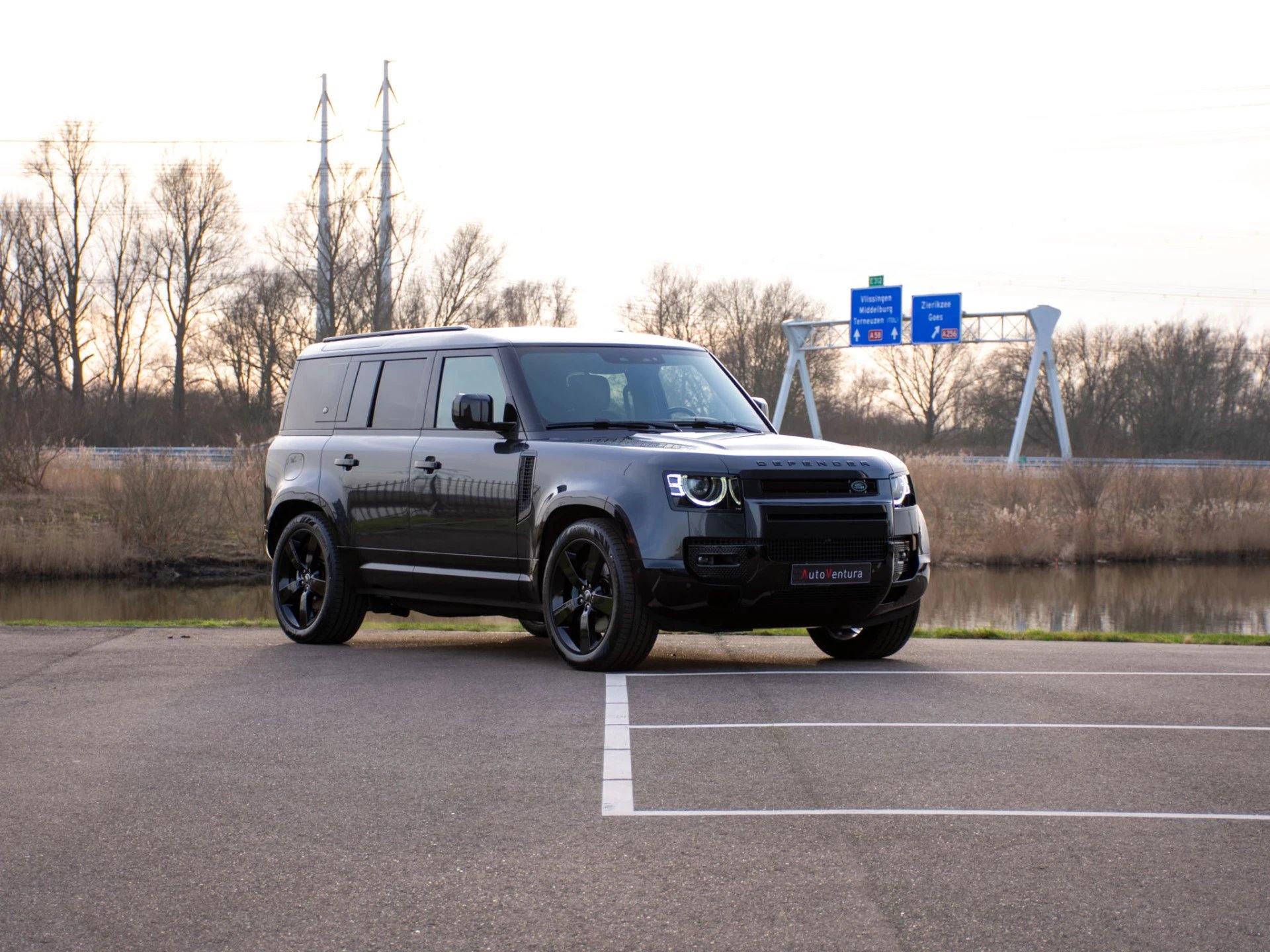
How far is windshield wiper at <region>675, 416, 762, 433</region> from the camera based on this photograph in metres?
10.4

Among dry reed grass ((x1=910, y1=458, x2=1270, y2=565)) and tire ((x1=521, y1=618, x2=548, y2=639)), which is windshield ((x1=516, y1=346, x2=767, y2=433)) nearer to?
Result: tire ((x1=521, y1=618, x2=548, y2=639))

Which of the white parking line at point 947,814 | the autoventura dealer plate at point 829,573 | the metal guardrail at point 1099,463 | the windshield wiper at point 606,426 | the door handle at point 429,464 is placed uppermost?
the windshield wiper at point 606,426

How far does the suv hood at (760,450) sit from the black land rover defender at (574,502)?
2cm

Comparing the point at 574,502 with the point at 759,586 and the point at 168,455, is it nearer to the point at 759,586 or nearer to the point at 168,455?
the point at 759,586

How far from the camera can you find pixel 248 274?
57719mm

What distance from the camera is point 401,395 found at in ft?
37.1

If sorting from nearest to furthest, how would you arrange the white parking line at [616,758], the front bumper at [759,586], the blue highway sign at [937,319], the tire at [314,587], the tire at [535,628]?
the white parking line at [616,758]
the front bumper at [759,586]
the tire at [314,587]
the tire at [535,628]
the blue highway sign at [937,319]

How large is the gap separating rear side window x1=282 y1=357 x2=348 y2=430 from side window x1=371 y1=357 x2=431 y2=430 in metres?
0.55

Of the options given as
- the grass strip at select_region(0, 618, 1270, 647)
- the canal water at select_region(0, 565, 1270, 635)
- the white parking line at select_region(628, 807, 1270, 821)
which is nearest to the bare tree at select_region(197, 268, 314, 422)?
the canal water at select_region(0, 565, 1270, 635)

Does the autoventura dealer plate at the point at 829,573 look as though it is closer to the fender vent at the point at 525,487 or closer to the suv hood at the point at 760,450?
the suv hood at the point at 760,450

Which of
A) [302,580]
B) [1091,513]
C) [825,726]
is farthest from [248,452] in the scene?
[825,726]

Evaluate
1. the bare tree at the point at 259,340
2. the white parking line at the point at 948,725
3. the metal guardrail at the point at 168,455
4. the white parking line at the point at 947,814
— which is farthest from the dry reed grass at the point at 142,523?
the white parking line at the point at 947,814

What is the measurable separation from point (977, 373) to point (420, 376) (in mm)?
74756

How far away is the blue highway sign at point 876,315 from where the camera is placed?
1818 inches
